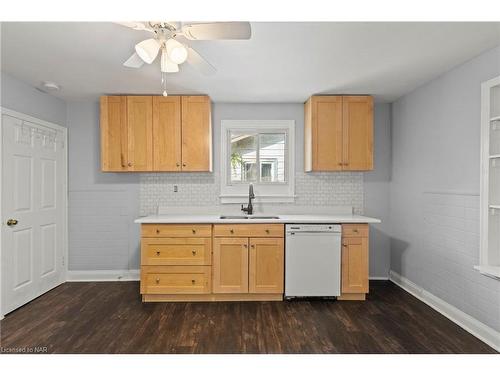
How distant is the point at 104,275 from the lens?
4.12 meters

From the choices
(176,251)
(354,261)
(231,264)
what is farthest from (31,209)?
(354,261)

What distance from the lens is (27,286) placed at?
11.0ft

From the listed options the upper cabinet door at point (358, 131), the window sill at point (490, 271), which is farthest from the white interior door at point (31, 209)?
the window sill at point (490, 271)

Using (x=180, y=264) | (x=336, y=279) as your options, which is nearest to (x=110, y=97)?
(x=180, y=264)

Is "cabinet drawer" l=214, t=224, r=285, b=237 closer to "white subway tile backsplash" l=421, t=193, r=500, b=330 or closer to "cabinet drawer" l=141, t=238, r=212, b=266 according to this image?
"cabinet drawer" l=141, t=238, r=212, b=266

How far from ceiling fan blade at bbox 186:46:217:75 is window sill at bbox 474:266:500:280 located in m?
2.59

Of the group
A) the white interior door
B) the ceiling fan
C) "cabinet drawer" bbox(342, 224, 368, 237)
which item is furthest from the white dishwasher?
the white interior door

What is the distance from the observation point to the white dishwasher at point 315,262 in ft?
11.1

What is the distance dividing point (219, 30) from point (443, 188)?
2664 mm

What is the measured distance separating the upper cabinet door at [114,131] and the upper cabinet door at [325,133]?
2.25m

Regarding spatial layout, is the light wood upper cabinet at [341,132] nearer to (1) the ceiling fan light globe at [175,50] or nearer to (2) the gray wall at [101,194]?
(2) the gray wall at [101,194]

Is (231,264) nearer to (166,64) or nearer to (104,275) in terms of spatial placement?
(104,275)

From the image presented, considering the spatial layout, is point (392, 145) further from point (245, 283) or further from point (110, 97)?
point (110, 97)

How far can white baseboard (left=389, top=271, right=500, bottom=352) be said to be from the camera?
96.1 inches
